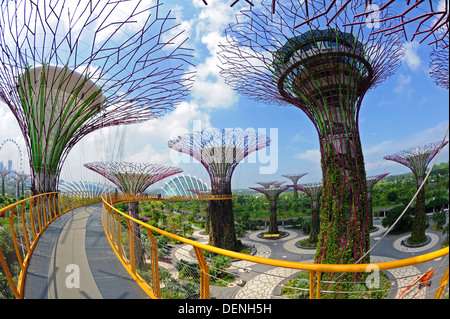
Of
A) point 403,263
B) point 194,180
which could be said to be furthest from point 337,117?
point 194,180

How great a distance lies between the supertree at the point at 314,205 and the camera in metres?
14.5

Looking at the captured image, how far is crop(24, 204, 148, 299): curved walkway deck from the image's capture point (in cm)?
231

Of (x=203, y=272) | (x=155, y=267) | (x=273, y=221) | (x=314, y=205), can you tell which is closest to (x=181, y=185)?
(x=273, y=221)

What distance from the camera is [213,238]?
12820 millimetres

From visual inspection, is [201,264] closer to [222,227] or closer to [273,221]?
[222,227]

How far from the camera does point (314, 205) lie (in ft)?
51.4

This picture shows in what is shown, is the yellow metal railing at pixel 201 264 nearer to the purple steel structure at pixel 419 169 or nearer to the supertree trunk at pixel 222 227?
the supertree trunk at pixel 222 227

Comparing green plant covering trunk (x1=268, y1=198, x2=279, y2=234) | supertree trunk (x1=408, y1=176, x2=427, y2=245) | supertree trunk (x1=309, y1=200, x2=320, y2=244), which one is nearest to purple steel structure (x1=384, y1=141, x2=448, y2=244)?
supertree trunk (x1=408, y1=176, x2=427, y2=245)

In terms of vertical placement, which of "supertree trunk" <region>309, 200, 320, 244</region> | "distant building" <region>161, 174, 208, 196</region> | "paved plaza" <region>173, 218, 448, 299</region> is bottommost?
"paved plaza" <region>173, 218, 448, 299</region>

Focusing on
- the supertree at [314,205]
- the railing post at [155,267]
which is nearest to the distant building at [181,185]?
the supertree at [314,205]

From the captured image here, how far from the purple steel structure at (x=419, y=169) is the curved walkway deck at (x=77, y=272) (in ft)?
48.3

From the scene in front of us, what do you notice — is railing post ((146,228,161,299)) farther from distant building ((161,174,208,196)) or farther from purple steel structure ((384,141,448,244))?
distant building ((161,174,208,196))

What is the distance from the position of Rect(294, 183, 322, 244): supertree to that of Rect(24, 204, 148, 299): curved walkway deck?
43.9ft
